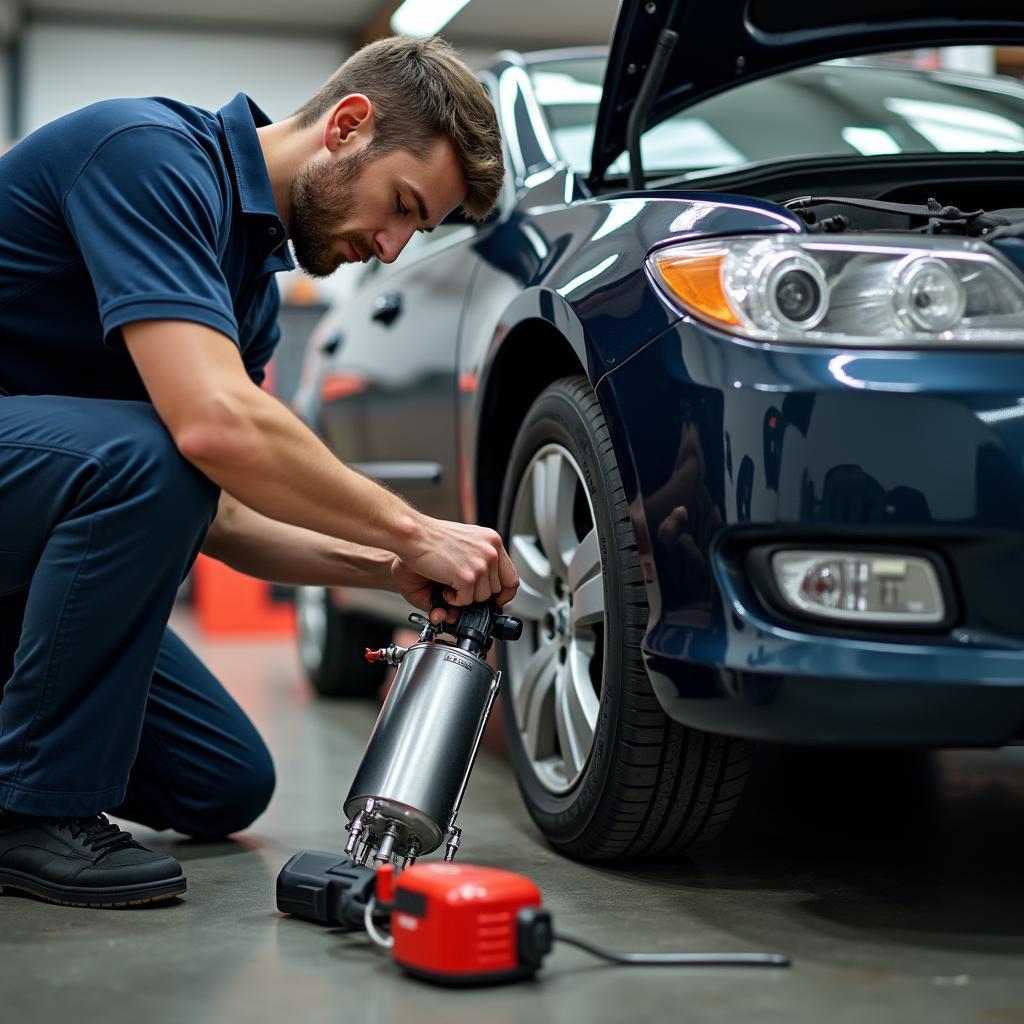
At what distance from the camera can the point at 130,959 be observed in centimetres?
150

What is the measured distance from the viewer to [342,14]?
995cm

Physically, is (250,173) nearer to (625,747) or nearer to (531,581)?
(531,581)

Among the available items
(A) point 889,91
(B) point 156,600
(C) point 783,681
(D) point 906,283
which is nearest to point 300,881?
(B) point 156,600

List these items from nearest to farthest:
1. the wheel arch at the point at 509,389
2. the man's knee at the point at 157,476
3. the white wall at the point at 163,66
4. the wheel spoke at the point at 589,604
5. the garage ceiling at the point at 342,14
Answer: the man's knee at the point at 157,476, the wheel spoke at the point at 589,604, the wheel arch at the point at 509,389, the garage ceiling at the point at 342,14, the white wall at the point at 163,66

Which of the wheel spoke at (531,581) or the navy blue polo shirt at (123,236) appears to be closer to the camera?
the navy blue polo shirt at (123,236)

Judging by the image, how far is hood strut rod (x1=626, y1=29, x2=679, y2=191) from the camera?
2.06 m

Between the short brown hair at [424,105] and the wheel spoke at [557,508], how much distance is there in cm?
38

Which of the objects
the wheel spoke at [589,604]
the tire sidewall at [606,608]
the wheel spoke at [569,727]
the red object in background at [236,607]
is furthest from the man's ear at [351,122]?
the red object in background at [236,607]

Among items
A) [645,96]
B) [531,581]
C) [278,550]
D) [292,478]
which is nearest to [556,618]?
[531,581]

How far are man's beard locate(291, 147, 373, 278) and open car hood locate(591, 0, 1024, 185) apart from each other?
0.43 m

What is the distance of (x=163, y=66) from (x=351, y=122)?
8.79 m

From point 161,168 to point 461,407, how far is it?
870 millimetres

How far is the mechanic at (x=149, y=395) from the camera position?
164cm

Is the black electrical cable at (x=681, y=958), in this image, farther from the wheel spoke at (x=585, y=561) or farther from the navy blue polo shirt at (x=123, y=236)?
the navy blue polo shirt at (x=123, y=236)
